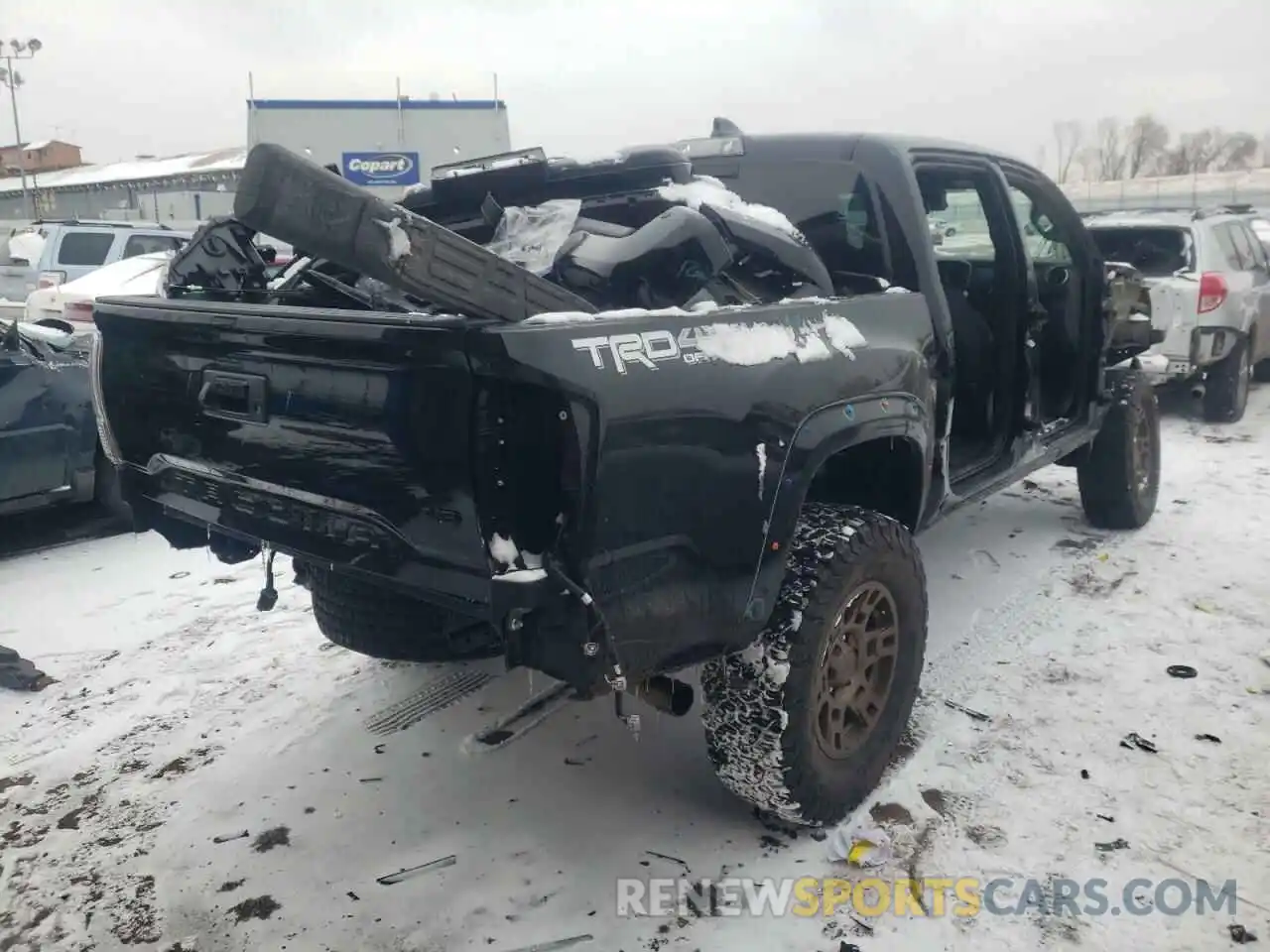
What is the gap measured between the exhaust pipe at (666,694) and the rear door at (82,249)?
13.0 metres

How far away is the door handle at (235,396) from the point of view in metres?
2.38

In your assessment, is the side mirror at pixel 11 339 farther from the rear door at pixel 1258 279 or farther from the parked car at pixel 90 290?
the rear door at pixel 1258 279

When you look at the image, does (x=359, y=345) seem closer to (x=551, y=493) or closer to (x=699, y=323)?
(x=551, y=493)

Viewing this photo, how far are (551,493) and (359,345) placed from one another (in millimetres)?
550

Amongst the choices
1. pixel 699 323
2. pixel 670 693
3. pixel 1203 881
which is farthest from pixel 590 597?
pixel 1203 881

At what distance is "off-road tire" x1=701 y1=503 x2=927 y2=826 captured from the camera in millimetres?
2494

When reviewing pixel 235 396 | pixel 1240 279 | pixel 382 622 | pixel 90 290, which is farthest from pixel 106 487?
pixel 1240 279

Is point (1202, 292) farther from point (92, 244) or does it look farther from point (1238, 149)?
point (1238, 149)

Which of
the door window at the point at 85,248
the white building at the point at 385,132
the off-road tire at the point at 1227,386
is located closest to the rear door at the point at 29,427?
the off-road tire at the point at 1227,386

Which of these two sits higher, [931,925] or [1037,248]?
[1037,248]

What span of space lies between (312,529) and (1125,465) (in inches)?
173

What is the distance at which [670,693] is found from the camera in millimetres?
2381

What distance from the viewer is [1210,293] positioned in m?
7.66

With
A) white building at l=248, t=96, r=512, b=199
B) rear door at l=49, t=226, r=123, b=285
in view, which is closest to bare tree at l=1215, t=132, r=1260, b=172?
white building at l=248, t=96, r=512, b=199
